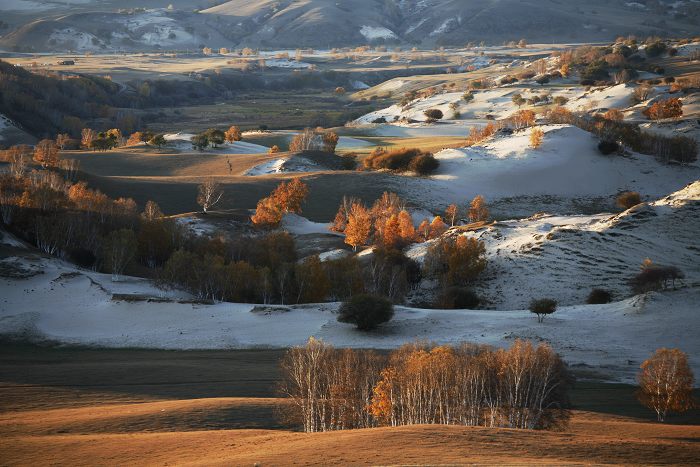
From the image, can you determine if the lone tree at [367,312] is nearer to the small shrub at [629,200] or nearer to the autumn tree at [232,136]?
the small shrub at [629,200]

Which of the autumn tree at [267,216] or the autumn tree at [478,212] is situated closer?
the autumn tree at [267,216]

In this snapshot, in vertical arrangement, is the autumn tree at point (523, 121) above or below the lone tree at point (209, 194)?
above

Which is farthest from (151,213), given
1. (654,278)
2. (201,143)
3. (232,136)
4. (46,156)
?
(232,136)

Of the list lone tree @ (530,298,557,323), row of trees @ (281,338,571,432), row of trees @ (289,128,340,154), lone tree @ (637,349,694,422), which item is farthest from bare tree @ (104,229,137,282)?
row of trees @ (289,128,340,154)

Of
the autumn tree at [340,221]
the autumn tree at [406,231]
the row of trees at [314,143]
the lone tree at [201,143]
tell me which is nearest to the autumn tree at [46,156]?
the lone tree at [201,143]

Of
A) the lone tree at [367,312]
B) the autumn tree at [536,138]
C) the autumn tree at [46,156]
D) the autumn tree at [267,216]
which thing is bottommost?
the lone tree at [367,312]
